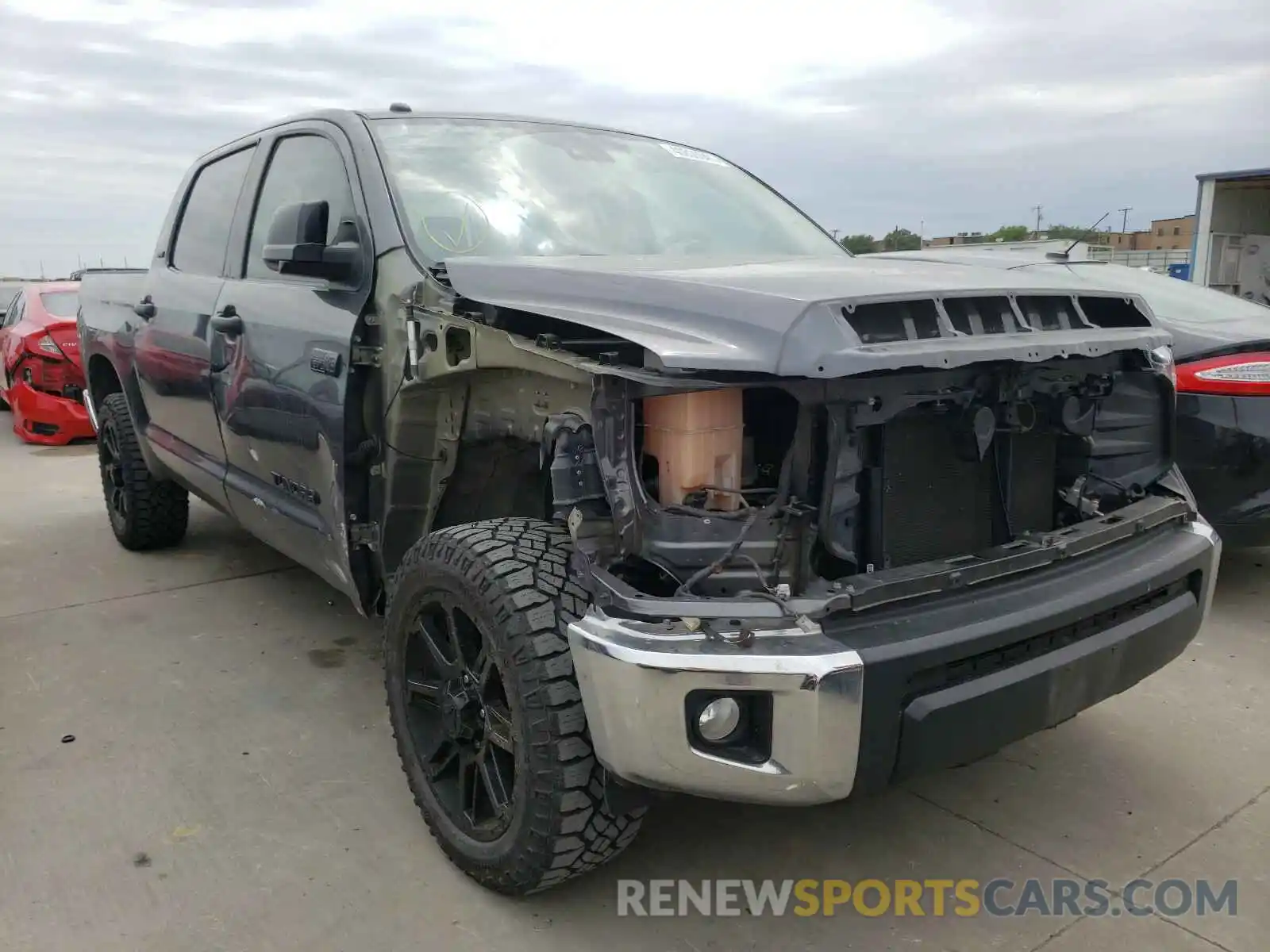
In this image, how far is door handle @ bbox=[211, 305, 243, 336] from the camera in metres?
3.45

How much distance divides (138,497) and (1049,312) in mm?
4387

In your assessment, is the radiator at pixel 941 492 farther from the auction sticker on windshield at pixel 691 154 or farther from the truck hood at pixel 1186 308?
the auction sticker on windshield at pixel 691 154

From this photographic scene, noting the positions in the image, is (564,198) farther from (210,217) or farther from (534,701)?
(210,217)

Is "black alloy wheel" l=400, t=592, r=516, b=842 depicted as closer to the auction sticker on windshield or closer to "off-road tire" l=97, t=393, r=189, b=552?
the auction sticker on windshield

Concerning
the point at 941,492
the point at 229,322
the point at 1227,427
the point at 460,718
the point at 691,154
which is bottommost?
the point at 460,718

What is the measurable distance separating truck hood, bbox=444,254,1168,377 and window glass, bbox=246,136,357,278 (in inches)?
27.2

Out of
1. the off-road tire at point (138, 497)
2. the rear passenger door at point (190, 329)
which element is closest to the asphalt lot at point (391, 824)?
the rear passenger door at point (190, 329)

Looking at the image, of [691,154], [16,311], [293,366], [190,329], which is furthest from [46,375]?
[691,154]

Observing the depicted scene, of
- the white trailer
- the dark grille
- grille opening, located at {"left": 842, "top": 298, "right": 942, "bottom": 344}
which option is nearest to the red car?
grille opening, located at {"left": 842, "top": 298, "right": 942, "bottom": 344}

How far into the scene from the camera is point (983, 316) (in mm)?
2160

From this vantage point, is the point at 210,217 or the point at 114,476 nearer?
the point at 210,217

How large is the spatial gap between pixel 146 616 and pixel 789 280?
3.33 metres

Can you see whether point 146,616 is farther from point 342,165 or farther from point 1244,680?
point 1244,680

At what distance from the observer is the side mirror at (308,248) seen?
2.82 meters
